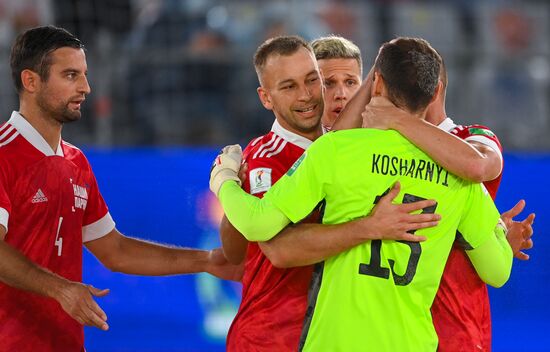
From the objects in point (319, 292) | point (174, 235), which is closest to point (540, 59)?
point (174, 235)

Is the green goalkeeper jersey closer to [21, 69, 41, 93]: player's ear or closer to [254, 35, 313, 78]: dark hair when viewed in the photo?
[254, 35, 313, 78]: dark hair

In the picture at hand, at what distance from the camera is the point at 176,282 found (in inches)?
301

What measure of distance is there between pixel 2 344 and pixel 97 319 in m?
0.65

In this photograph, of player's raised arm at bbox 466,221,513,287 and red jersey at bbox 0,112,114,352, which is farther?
red jersey at bbox 0,112,114,352

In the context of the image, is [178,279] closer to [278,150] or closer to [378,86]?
[278,150]

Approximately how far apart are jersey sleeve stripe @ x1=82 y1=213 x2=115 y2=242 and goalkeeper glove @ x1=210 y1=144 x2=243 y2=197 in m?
1.22

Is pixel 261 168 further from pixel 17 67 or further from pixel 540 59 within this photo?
pixel 540 59

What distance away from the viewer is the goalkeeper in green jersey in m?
3.57

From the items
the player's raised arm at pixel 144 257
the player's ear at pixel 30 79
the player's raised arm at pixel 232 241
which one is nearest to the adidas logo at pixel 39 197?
the player's ear at pixel 30 79

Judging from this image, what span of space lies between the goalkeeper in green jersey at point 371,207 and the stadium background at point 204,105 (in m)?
3.42

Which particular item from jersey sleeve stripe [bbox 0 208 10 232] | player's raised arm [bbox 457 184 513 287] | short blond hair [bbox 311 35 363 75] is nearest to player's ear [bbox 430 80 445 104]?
player's raised arm [bbox 457 184 513 287]

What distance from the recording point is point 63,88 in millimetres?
4613

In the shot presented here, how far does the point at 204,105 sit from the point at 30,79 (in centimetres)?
471

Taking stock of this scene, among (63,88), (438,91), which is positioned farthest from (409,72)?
(63,88)
